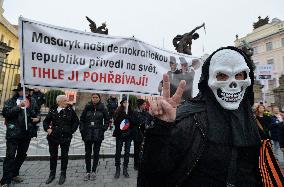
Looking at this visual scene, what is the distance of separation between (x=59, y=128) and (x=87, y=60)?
163cm

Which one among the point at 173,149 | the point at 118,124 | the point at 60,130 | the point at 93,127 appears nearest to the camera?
the point at 173,149

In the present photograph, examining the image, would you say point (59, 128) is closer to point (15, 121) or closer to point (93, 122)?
point (93, 122)

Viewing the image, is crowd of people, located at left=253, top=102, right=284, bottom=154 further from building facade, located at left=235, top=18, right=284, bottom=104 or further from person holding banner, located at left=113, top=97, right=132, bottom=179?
building facade, located at left=235, top=18, right=284, bottom=104

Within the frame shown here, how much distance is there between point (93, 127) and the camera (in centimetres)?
602

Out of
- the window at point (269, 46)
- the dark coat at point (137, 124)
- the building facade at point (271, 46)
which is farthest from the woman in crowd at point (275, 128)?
the window at point (269, 46)

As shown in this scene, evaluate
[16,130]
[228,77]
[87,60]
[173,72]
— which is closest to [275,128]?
[173,72]

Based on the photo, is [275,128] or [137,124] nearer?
[137,124]

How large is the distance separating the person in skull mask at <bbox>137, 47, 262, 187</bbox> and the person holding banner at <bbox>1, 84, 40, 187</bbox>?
3.92 meters

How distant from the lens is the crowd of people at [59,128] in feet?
17.1

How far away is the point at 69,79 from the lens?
5102 millimetres

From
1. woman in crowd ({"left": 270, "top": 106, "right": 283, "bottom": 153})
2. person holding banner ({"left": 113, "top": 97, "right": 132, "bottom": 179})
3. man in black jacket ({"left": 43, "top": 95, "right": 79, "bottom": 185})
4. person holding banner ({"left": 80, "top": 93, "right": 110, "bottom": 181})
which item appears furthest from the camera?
woman in crowd ({"left": 270, "top": 106, "right": 283, "bottom": 153})

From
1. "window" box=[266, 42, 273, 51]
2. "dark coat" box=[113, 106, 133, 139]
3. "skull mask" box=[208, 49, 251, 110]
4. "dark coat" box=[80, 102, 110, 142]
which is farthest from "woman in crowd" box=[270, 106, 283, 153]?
A: "window" box=[266, 42, 273, 51]

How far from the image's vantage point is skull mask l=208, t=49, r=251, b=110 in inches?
80.7

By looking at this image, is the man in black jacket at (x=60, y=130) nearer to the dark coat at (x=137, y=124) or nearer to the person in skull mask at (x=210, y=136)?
the dark coat at (x=137, y=124)
